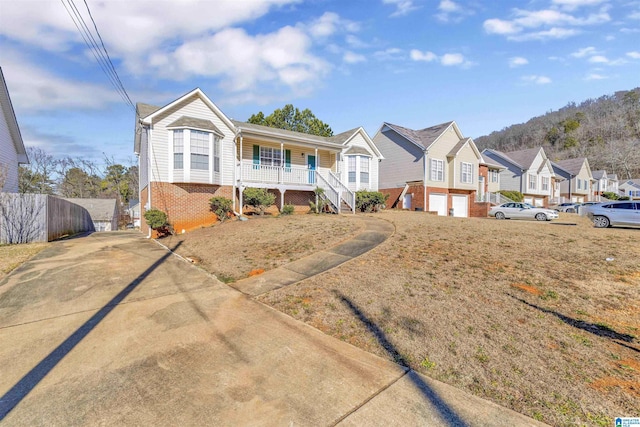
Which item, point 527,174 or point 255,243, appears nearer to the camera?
point 255,243

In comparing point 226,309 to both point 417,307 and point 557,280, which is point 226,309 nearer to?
point 417,307

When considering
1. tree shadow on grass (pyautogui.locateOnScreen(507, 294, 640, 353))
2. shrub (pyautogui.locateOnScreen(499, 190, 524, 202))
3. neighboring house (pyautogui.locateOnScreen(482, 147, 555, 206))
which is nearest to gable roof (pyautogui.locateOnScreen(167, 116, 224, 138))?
tree shadow on grass (pyautogui.locateOnScreen(507, 294, 640, 353))

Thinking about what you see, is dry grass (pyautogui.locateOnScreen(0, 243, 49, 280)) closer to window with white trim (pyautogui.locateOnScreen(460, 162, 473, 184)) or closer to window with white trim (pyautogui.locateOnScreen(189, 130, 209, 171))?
window with white trim (pyautogui.locateOnScreen(189, 130, 209, 171))

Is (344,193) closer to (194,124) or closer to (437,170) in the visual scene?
(194,124)

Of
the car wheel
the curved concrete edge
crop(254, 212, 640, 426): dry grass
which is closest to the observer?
crop(254, 212, 640, 426): dry grass

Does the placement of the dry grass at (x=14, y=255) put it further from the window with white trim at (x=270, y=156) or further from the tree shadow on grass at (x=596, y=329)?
the tree shadow on grass at (x=596, y=329)

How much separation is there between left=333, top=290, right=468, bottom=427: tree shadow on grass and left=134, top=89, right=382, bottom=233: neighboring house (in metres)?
12.5

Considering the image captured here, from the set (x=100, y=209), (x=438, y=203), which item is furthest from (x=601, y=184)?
(x=100, y=209)

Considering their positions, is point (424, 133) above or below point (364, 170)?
above

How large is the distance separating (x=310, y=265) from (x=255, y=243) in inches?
128

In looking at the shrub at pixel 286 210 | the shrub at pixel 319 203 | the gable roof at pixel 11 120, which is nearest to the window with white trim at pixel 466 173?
the shrub at pixel 319 203

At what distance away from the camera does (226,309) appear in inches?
199

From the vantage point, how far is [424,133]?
85.4ft

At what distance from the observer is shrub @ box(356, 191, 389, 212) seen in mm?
18156
